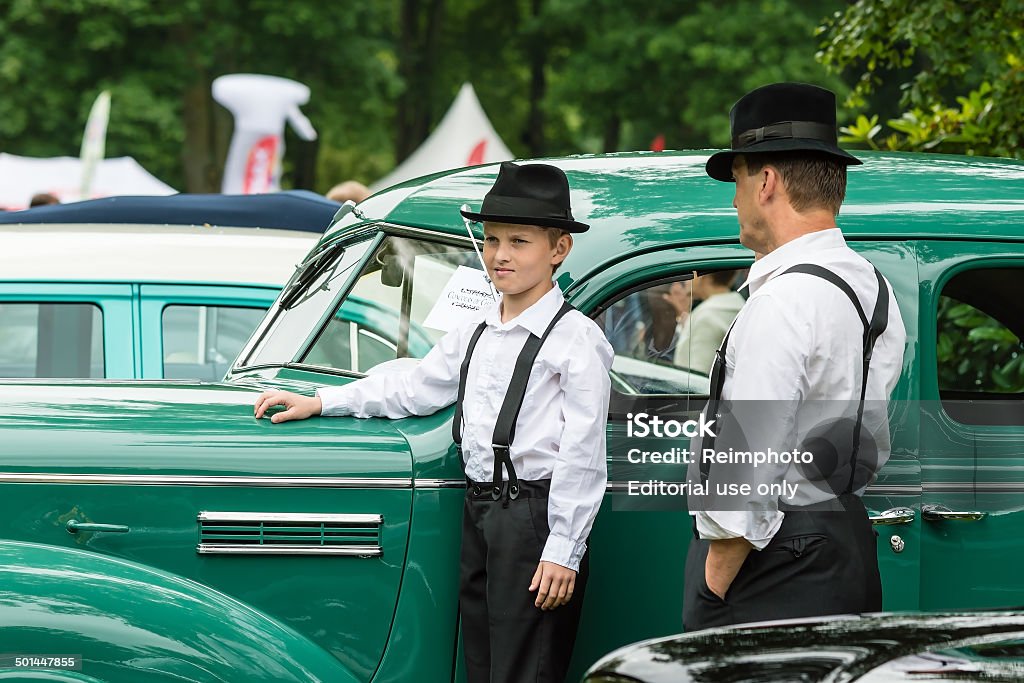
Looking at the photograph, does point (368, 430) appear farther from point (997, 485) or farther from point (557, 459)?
point (997, 485)

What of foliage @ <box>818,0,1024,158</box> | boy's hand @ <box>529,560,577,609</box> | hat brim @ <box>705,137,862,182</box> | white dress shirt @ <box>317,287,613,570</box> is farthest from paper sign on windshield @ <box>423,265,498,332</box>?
foliage @ <box>818,0,1024,158</box>

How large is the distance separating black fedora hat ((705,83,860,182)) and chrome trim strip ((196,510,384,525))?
1330 mm

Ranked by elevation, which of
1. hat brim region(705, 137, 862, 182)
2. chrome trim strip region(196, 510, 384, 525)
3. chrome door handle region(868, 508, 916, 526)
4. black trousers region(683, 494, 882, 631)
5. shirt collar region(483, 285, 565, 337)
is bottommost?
black trousers region(683, 494, 882, 631)

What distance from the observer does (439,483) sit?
3.44 meters

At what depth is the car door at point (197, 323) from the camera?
19.9 feet

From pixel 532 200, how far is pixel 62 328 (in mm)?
3344

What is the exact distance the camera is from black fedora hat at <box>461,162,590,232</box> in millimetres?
3420

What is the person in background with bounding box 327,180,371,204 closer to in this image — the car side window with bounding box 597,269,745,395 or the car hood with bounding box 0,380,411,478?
the car side window with bounding box 597,269,745,395

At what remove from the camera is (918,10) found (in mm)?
6598

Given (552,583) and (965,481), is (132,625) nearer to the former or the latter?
(552,583)

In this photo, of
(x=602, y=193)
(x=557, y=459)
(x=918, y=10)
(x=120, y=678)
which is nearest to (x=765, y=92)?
(x=602, y=193)

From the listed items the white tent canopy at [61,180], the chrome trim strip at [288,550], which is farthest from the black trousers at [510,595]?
the white tent canopy at [61,180]

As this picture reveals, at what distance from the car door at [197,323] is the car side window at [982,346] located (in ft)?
10.2

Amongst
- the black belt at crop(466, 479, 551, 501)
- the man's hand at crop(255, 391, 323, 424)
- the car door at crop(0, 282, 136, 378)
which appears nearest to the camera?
the black belt at crop(466, 479, 551, 501)
